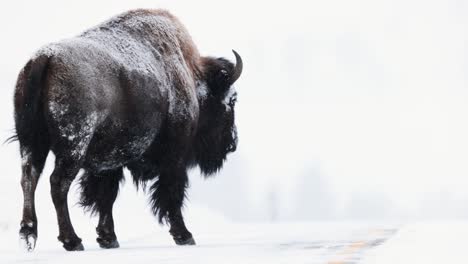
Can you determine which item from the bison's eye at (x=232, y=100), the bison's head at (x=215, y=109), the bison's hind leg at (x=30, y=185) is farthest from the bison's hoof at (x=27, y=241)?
the bison's eye at (x=232, y=100)

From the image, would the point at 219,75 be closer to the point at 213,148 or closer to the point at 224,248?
the point at 213,148

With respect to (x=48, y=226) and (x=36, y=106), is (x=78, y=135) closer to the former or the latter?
(x=36, y=106)

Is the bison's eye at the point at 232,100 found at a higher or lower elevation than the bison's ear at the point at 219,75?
lower

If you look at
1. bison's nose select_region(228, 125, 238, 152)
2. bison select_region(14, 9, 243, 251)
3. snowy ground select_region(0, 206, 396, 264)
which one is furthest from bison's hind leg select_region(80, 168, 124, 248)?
bison's nose select_region(228, 125, 238, 152)

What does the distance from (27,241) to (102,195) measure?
1957mm

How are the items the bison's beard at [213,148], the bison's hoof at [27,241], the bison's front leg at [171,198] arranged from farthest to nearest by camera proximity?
1. the bison's beard at [213,148]
2. the bison's front leg at [171,198]
3. the bison's hoof at [27,241]

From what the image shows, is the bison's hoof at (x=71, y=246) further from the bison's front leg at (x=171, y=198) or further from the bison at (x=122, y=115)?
the bison's front leg at (x=171, y=198)

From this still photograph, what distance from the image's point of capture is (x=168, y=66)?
40.5 feet

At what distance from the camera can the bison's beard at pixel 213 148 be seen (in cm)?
1368

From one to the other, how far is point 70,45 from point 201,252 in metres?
2.35

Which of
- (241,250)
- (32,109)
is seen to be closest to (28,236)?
(32,109)

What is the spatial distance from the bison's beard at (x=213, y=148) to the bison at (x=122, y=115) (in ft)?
0.05

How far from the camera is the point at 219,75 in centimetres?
1352

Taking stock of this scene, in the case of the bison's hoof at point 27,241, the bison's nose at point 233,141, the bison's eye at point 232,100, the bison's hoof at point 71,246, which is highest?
the bison's eye at point 232,100
